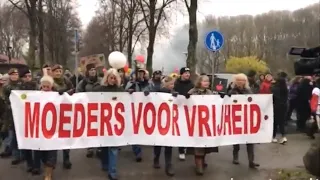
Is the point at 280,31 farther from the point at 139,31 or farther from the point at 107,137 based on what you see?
the point at 107,137

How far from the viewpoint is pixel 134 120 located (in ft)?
26.0

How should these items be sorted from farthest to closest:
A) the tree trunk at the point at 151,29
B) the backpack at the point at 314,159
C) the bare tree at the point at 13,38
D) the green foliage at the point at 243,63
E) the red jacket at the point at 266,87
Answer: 1. the green foliage at the point at 243,63
2. the bare tree at the point at 13,38
3. the tree trunk at the point at 151,29
4. the red jacket at the point at 266,87
5. the backpack at the point at 314,159

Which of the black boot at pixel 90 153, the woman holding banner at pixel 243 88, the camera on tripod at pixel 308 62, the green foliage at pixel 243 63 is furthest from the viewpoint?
the green foliage at pixel 243 63

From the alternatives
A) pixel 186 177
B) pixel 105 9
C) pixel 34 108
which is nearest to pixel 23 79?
pixel 34 108

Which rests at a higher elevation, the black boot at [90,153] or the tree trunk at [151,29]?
the tree trunk at [151,29]

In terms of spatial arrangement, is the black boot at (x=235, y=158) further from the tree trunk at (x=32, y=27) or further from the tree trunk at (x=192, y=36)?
the tree trunk at (x=32, y=27)

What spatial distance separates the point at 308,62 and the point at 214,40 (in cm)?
793

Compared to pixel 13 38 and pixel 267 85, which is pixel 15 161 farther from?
pixel 13 38

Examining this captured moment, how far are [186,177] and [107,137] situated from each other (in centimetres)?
147

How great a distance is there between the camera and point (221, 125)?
26.8 feet

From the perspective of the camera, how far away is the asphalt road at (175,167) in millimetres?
7922

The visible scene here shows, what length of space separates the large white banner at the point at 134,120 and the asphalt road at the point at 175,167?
541 mm

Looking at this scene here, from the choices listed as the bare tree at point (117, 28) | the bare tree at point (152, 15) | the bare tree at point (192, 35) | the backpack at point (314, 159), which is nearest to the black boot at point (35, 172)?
the backpack at point (314, 159)

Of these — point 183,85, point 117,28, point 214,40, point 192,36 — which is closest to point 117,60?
point 183,85
